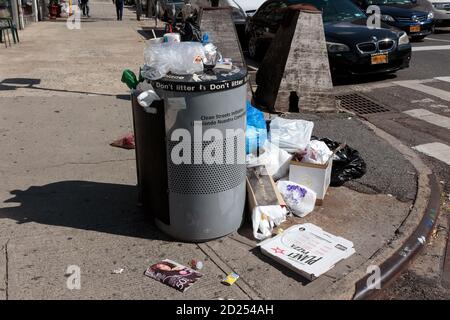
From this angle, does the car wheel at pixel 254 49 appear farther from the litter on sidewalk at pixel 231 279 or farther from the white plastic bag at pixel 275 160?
the litter on sidewalk at pixel 231 279

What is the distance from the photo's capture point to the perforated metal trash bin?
346 cm

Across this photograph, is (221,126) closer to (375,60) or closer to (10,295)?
(10,295)

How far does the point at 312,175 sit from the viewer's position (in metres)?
4.51

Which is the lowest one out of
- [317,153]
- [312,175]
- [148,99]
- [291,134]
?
[312,175]

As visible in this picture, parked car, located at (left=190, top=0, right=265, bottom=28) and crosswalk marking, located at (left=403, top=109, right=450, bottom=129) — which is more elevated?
parked car, located at (left=190, top=0, right=265, bottom=28)

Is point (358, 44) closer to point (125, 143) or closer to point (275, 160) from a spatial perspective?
point (125, 143)

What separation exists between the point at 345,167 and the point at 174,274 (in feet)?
7.71

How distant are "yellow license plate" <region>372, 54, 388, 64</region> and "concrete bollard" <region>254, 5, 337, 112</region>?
2.09m

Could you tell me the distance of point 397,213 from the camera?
449 centimetres

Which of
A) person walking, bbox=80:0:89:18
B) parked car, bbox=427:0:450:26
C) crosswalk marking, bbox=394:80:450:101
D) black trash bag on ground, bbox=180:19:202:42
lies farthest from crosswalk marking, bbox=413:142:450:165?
person walking, bbox=80:0:89:18

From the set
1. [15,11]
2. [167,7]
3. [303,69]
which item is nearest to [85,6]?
[167,7]

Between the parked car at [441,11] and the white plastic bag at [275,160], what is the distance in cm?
1393

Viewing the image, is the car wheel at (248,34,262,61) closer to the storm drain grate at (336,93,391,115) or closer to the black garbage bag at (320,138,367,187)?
the storm drain grate at (336,93,391,115)

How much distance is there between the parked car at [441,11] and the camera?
16516 mm
